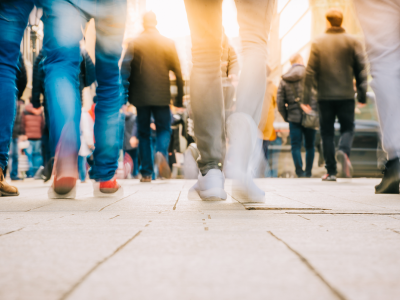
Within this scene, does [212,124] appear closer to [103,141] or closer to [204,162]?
[204,162]

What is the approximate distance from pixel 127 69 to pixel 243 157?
3.13 metres

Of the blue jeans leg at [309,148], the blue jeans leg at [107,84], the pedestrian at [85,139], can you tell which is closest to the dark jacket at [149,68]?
the pedestrian at [85,139]

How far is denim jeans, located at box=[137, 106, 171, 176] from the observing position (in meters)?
4.85

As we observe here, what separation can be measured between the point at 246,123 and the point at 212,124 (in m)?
0.27

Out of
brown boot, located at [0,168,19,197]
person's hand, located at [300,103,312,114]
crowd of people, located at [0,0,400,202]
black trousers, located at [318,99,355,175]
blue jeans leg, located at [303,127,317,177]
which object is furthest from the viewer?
blue jeans leg, located at [303,127,317,177]

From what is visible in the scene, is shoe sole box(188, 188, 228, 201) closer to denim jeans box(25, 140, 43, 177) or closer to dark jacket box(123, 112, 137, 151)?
dark jacket box(123, 112, 137, 151)

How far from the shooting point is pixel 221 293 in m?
0.63

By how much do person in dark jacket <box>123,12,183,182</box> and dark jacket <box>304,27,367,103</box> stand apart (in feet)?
5.68

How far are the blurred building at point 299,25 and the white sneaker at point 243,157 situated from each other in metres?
11.8

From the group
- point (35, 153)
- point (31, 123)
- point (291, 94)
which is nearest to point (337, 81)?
point (291, 94)

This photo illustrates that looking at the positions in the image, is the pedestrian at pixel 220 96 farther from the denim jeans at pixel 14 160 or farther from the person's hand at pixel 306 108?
the denim jeans at pixel 14 160

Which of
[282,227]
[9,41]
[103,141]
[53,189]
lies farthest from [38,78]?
[282,227]

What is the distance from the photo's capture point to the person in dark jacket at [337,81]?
4.92 m

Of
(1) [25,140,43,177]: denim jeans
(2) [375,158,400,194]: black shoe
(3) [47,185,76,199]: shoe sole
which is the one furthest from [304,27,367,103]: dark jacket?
(1) [25,140,43,177]: denim jeans
